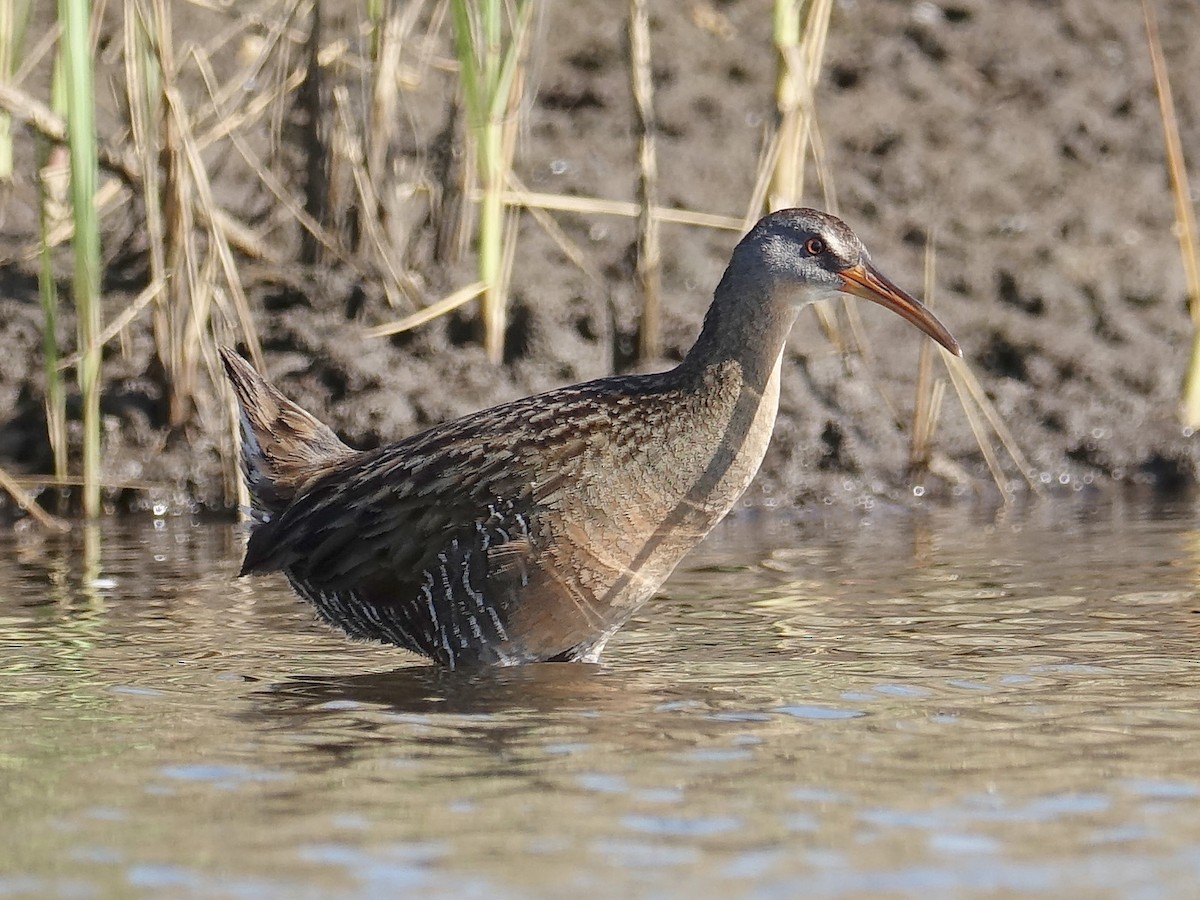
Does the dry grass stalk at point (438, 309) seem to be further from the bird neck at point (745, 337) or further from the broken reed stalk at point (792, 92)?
the bird neck at point (745, 337)

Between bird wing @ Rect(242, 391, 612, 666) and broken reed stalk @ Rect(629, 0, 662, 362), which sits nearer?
bird wing @ Rect(242, 391, 612, 666)

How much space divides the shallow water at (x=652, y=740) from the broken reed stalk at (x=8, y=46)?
4.78 feet

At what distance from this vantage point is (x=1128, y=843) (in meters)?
3.31

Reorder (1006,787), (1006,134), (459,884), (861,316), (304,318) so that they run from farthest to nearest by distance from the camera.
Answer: (1006,134) < (861,316) < (304,318) < (1006,787) < (459,884)

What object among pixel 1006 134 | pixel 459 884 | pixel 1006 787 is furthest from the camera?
pixel 1006 134

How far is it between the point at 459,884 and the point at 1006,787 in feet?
3.48

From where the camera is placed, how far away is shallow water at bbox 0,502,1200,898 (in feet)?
10.6

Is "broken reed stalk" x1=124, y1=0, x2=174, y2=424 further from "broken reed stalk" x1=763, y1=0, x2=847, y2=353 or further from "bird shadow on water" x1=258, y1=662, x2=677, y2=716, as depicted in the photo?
"bird shadow on water" x1=258, y1=662, x2=677, y2=716

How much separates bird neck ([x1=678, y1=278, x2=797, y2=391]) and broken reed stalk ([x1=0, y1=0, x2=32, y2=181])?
214cm

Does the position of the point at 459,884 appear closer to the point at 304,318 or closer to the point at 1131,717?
the point at 1131,717

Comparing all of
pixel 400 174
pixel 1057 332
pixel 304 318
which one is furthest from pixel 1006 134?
pixel 304 318

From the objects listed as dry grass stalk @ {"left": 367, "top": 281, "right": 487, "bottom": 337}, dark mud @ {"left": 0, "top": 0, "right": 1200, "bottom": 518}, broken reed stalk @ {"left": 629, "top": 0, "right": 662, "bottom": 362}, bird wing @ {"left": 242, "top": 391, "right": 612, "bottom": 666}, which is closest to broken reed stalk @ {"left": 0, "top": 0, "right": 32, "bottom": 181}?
dark mud @ {"left": 0, "top": 0, "right": 1200, "bottom": 518}

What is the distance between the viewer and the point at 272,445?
5.26m

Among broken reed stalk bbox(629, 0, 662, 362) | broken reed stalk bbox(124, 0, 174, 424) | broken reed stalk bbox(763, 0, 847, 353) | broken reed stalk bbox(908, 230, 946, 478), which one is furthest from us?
broken reed stalk bbox(908, 230, 946, 478)
